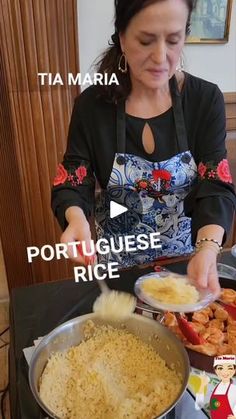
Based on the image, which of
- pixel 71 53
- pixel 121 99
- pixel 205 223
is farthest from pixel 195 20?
A: pixel 205 223

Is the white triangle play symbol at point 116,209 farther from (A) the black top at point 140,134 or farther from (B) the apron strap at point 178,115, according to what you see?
(B) the apron strap at point 178,115

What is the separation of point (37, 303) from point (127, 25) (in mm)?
526

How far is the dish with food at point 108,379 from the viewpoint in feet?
1.59

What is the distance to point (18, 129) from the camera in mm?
1218

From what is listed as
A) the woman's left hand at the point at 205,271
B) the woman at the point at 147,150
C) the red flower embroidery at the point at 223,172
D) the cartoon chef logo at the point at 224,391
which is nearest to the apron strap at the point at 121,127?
the woman at the point at 147,150

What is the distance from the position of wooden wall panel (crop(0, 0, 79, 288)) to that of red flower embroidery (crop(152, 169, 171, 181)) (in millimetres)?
502

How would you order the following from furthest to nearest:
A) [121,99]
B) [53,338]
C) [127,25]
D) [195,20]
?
[195,20]
[121,99]
[127,25]
[53,338]

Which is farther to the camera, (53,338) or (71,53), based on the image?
(71,53)

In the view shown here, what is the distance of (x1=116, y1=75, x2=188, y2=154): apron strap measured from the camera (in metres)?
0.85

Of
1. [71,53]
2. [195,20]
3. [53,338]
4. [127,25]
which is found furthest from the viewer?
[195,20]

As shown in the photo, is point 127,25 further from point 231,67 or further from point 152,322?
point 231,67

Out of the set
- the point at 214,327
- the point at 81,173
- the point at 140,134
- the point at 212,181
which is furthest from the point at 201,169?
the point at 214,327

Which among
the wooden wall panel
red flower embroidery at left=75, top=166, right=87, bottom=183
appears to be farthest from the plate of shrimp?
the wooden wall panel

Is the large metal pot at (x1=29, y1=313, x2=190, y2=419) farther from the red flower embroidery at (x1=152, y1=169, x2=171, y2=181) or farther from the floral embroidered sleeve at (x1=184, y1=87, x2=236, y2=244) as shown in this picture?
the red flower embroidery at (x1=152, y1=169, x2=171, y2=181)
